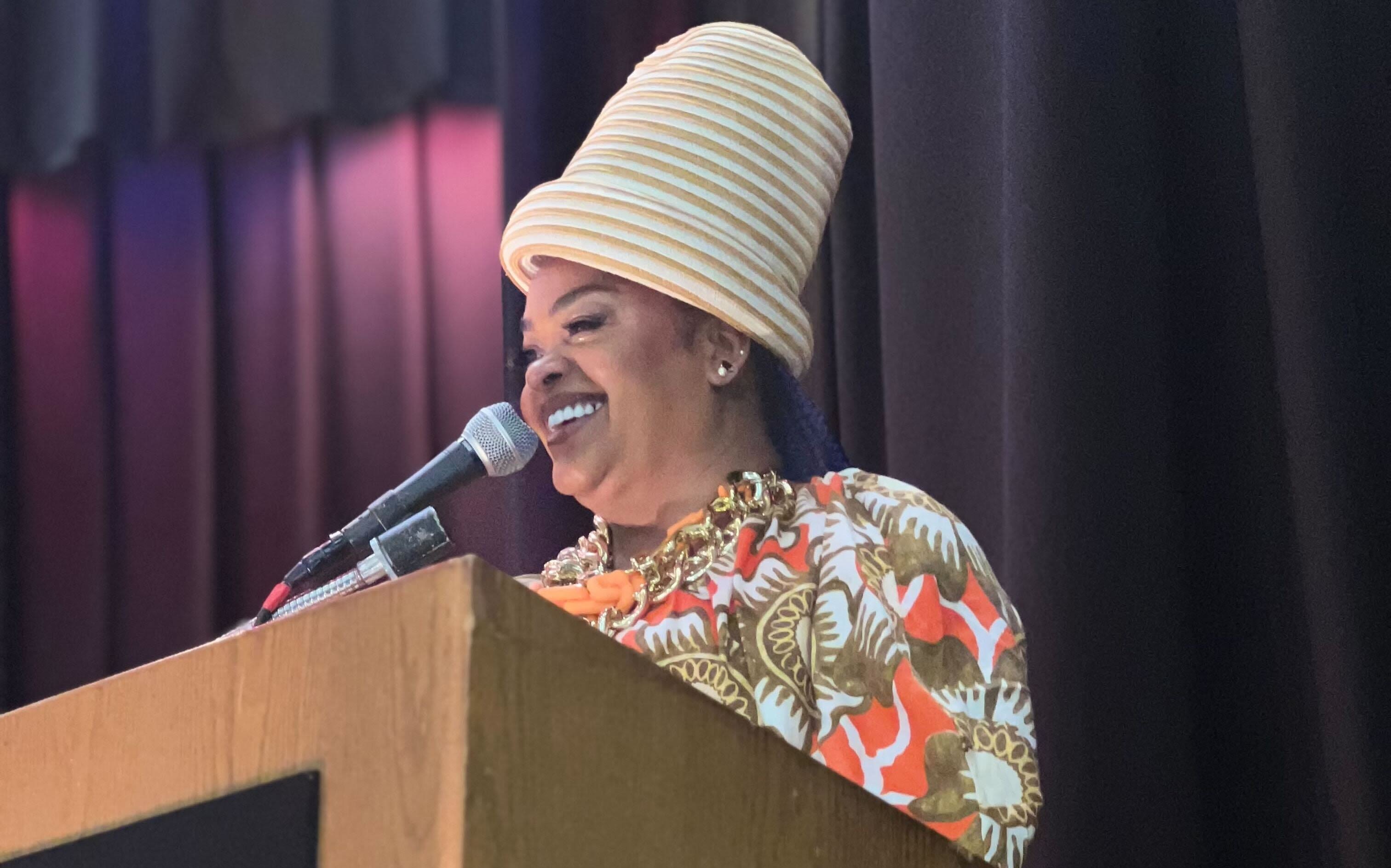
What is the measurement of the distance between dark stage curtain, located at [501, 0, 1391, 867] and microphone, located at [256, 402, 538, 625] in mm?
310

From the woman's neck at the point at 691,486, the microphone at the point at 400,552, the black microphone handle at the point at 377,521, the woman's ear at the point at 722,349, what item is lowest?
the microphone at the point at 400,552

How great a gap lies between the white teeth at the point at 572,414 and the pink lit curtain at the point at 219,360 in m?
1.01

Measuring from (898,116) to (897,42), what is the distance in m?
0.08

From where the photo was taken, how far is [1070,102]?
5.02ft

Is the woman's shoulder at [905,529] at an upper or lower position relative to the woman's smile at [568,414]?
lower

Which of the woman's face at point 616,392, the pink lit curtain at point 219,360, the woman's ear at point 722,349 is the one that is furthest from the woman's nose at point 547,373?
the pink lit curtain at point 219,360

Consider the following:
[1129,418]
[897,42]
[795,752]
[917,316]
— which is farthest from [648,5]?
[795,752]

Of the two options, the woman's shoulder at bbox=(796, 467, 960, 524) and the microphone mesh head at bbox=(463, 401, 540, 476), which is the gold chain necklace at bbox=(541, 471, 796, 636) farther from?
the microphone mesh head at bbox=(463, 401, 540, 476)

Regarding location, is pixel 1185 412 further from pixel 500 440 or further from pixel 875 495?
pixel 500 440

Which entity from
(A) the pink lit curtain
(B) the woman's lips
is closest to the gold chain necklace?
(B) the woman's lips

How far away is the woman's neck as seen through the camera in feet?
4.15

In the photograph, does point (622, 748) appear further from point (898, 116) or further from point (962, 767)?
point (898, 116)

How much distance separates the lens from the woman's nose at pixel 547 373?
1263 millimetres

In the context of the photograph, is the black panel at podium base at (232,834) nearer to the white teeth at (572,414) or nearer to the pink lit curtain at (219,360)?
the white teeth at (572,414)
